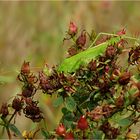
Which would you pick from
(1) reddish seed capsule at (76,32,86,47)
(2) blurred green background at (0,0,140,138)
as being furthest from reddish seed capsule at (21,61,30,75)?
(2) blurred green background at (0,0,140,138)

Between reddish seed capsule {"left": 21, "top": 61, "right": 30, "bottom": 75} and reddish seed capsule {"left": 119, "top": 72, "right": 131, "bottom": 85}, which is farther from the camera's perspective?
reddish seed capsule {"left": 21, "top": 61, "right": 30, "bottom": 75}

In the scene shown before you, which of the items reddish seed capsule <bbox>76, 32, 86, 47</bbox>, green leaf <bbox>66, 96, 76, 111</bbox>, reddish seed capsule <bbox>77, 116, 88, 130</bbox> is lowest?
reddish seed capsule <bbox>77, 116, 88, 130</bbox>

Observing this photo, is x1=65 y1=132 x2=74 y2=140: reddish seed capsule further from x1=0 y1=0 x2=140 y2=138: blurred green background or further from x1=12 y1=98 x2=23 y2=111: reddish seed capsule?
x1=0 y1=0 x2=140 y2=138: blurred green background

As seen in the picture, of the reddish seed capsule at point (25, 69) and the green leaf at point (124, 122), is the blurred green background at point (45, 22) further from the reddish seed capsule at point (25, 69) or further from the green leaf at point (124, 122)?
the green leaf at point (124, 122)

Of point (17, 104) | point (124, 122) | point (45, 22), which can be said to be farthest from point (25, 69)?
point (45, 22)

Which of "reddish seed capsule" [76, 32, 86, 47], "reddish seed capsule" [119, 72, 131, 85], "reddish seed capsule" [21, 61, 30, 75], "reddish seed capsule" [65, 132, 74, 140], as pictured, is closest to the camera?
"reddish seed capsule" [65, 132, 74, 140]

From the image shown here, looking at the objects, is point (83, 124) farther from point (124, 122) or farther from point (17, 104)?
point (17, 104)

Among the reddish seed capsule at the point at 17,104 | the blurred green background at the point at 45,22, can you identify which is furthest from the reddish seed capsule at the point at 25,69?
the blurred green background at the point at 45,22
